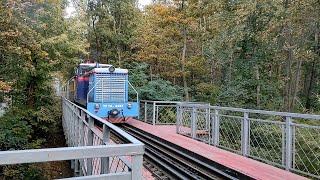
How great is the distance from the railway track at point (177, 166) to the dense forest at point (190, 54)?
18.9ft

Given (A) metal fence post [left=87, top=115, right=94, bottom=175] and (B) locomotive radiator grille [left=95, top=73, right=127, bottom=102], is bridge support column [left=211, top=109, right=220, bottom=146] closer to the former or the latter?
(A) metal fence post [left=87, top=115, right=94, bottom=175]

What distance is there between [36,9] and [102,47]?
10.9 m

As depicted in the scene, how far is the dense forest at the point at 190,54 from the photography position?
13211 mm

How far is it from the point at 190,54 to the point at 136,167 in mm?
18195

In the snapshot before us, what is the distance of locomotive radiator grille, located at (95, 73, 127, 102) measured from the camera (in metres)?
13.2

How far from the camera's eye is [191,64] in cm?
1769

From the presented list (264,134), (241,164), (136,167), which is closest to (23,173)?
(264,134)

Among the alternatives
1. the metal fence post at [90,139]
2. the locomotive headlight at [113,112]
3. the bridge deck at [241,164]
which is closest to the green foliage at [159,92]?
the locomotive headlight at [113,112]

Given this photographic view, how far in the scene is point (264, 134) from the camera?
8930mm

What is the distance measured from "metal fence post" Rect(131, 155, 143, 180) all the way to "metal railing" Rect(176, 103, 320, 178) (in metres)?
3.63

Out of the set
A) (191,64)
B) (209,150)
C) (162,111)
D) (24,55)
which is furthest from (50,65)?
(209,150)

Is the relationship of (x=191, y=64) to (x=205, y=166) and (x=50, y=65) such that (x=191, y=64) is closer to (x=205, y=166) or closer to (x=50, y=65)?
(x=50, y=65)

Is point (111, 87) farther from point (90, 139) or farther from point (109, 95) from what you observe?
point (90, 139)

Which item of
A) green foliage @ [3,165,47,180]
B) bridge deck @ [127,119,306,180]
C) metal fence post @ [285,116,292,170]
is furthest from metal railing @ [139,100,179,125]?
metal fence post @ [285,116,292,170]
